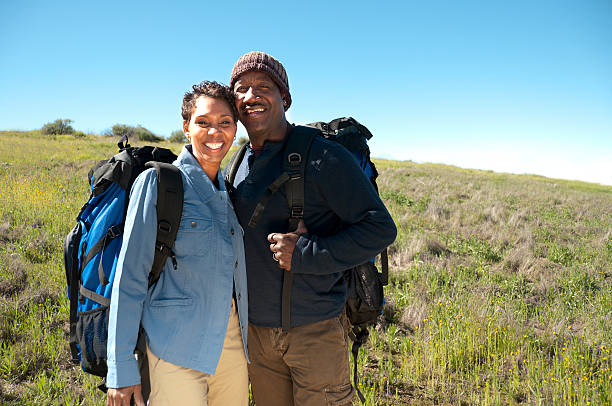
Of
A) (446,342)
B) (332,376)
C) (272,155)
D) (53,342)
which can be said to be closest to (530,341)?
(446,342)

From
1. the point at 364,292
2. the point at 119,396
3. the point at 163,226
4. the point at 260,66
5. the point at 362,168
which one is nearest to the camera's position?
the point at 119,396

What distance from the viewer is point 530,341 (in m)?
4.09

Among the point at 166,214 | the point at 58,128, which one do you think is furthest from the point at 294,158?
the point at 58,128

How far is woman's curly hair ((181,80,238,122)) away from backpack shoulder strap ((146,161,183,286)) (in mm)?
483

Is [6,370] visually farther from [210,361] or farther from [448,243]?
[448,243]

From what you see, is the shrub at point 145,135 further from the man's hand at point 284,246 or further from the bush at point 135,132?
the man's hand at point 284,246

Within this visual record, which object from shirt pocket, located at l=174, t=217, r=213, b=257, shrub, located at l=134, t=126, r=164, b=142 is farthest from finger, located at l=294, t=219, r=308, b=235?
shrub, located at l=134, t=126, r=164, b=142

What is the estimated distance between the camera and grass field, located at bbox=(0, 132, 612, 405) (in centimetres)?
339

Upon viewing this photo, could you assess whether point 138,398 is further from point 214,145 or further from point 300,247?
point 214,145

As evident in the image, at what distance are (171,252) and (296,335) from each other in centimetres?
89

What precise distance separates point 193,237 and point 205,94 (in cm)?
85

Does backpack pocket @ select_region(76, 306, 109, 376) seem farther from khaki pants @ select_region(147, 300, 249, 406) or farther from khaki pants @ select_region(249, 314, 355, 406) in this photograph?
khaki pants @ select_region(249, 314, 355, 406)

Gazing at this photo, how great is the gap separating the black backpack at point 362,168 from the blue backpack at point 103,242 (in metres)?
0.52

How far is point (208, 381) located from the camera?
2.04 meters
